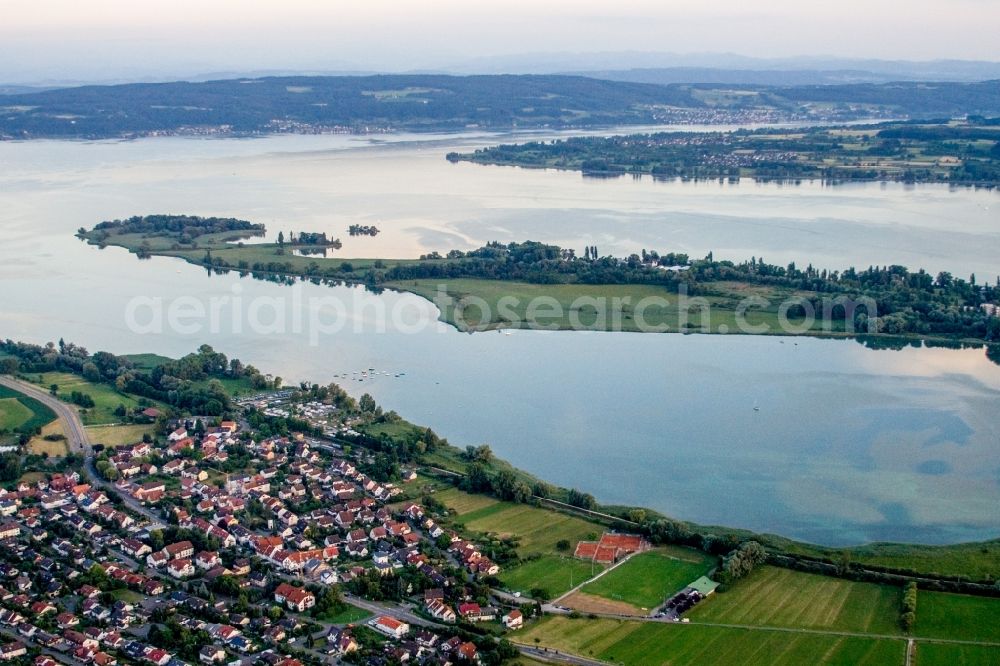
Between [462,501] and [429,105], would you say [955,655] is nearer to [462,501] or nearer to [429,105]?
[462,501]

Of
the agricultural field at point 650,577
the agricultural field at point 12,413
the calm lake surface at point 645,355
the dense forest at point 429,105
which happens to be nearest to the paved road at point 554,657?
the agricultural field at point 650,577

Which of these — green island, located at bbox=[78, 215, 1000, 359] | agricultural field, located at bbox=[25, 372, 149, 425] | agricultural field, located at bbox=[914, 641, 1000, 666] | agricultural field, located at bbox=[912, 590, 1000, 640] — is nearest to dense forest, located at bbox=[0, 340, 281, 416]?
agricultural field, located at bbox=[25, 372, 149, 425]

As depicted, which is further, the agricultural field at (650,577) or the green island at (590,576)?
the agricultural field at (650,577)

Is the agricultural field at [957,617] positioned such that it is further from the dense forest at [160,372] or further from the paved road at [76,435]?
the dense forest at [160,372]

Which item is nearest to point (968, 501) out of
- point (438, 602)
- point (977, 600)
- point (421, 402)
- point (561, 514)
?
point (977, 600)

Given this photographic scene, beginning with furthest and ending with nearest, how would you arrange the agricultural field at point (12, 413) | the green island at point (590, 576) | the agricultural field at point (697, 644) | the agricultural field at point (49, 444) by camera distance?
the agricultural field at point (12, 413), the agricultural field at point (49, 444), the green island at point (590, 576), the agricultural field at point (697, 644)

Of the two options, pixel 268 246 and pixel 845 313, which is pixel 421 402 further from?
pixel 268 246
